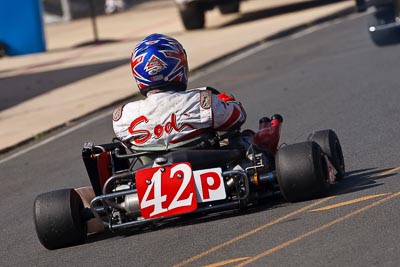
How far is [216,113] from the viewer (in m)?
→ 8.42

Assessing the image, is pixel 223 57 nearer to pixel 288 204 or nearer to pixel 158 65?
pixel 158 65

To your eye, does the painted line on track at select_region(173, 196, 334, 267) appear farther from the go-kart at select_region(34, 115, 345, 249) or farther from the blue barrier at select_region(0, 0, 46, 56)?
the blue barrier at select_region(0, 0, 46, 56)

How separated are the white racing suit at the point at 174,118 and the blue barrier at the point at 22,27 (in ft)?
54.7

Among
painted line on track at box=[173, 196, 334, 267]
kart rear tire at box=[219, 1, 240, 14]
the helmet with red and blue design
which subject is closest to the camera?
painted line on track at box=[173, 196, 334, 267]

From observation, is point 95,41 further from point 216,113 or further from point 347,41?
point 216,113

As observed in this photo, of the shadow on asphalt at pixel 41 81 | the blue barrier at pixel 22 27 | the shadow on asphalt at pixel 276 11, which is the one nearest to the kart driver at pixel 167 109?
the shadow on asphalt at pixel 41 81

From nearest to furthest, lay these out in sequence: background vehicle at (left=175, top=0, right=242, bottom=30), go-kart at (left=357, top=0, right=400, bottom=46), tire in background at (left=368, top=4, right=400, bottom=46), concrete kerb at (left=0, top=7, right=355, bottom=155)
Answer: concrete kerb at (left=0, top=7, right=355, bottom=155) < go-kart at (left=357, top=0, right=400, bottom=46) < tire in background at (left=368, top=4, right=400, bottom=46) < background vehicle at (left=175, top=0, right=242, bottom=30)

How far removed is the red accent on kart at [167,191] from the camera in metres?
7.93

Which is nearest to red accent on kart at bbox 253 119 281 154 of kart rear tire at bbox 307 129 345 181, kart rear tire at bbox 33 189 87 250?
kart rear tire at bbox 307 129 345 181

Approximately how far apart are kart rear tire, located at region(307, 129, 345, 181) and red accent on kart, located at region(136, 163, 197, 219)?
4.52 feet

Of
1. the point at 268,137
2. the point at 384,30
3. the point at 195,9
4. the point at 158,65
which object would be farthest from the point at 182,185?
the point at 195,9

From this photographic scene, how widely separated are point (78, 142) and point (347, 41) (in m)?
6.88

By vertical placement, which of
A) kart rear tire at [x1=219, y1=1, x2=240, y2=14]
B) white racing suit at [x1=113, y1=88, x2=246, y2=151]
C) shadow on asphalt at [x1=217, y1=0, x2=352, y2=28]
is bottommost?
white racing suit at [x1=113, y1=88, x2=246, y2=151]

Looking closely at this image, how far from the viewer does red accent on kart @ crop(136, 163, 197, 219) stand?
7.93 metres
